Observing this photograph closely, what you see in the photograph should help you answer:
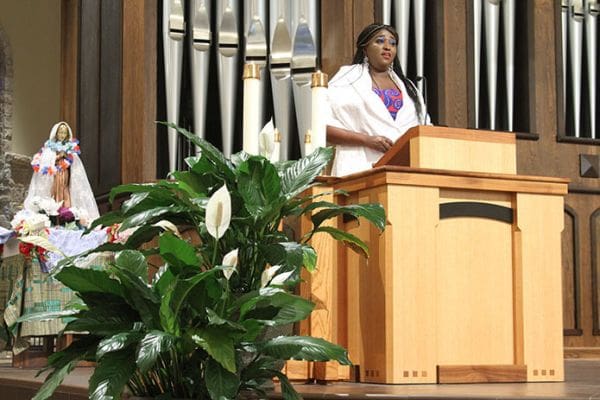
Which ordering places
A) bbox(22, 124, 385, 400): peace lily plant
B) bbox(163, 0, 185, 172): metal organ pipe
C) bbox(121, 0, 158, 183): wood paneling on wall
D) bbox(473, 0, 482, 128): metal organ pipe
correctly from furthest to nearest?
bbox(473, 0, 482, 128): metal organ pipe → bbox(163, 0, 185, 172): metal organ pipe → bbox(121, 0, 158, 183): wood paneling on wall → bbox(22, 124, 385, 400): peace lily plant

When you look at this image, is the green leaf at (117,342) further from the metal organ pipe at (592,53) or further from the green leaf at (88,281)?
the metal organ pipe at (592,53)

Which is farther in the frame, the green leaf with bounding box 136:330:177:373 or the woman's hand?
the woman's hand

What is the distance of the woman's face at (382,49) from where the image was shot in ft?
16.0

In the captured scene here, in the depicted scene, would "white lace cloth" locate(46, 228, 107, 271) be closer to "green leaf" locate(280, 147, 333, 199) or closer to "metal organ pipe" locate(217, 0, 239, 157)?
"metal organ pipe" locate(217, 0, 239, 157)

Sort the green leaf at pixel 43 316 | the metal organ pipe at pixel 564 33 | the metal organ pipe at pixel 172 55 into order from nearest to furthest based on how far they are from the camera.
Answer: the green leaf at pixel 43 316, the metal organ pipe at pixel 172 55, the metal organ pipe at pixel 564 33

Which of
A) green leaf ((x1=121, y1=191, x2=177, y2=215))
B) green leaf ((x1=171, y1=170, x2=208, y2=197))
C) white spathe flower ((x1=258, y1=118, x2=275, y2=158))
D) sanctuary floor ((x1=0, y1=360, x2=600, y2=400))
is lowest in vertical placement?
sanctuary floor ((x1=0, y1=360, x2=600, y2=400))

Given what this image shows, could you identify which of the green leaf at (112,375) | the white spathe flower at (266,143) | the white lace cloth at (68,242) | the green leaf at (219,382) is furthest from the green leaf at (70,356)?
the white lace cloth at (68,242)

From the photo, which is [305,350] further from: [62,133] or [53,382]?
[62,133]

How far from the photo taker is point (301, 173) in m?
2.92

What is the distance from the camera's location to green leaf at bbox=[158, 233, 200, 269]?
8.52 ft

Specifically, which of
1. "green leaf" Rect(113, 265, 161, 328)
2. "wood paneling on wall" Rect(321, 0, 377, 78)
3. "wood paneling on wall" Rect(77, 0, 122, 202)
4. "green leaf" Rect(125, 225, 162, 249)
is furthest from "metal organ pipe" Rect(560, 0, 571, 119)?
"green leaf" Rect(113, 265, 161, 328)

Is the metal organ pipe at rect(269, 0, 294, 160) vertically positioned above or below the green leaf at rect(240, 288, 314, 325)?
above

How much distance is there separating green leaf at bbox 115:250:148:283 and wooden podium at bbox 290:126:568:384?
2.92 ft

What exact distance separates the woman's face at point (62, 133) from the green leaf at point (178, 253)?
3.75m
